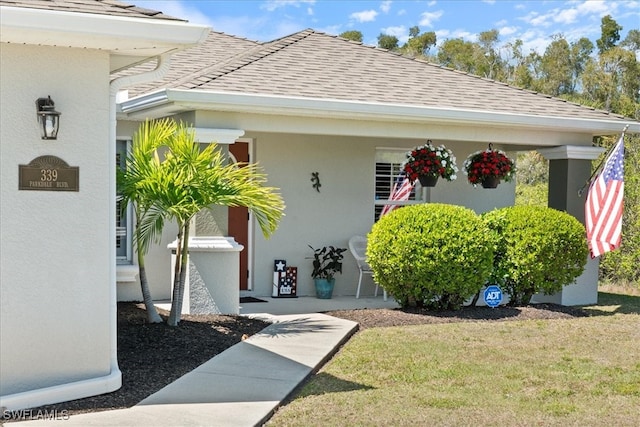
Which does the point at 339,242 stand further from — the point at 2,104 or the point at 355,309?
the point at 2,104

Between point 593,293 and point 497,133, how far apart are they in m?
2.94

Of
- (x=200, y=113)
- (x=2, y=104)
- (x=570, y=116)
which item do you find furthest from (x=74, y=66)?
(x=570, y=116)

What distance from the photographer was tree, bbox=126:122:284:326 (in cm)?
853

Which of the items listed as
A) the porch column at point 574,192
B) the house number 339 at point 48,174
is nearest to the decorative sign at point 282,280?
the porch column at point 574,192

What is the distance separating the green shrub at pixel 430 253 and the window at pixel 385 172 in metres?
2.64

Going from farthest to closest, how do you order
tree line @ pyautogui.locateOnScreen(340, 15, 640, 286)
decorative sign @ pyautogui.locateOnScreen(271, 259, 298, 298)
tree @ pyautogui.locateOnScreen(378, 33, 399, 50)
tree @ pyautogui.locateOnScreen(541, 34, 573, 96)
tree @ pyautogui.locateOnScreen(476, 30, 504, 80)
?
tree @ pyautogui.locateOnScreen(378, 33, 399, 50)
tree @ pyautogui.locateOnScreen(476, 30, 504, 80)
tree @ pyautogui.locateOnScreen(541, 34, 573, 96)
tree line @ pyautogui.locateOnScreen(340, 15, 640, 286)
decorative sign @ pyautogui.locateOnScreen(271, 259, 298, 298)

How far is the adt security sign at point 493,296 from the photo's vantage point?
36.3ft

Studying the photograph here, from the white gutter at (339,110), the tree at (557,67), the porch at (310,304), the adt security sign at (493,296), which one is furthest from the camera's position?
the tree at (557,67)

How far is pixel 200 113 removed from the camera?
981 centimetres

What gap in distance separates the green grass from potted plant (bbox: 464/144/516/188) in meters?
2.77

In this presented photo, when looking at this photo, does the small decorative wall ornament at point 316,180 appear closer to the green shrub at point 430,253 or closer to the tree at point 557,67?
the green shrub at point 430,253

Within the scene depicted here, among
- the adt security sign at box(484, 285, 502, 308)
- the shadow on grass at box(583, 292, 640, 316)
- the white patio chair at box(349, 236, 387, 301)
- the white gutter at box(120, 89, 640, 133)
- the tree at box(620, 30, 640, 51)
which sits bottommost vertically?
the shadow on grass at box(583, 292, 640, 316)

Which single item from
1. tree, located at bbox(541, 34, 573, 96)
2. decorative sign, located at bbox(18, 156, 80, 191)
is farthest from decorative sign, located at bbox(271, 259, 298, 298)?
tree, located at bbox(541, 34, 573, 96)

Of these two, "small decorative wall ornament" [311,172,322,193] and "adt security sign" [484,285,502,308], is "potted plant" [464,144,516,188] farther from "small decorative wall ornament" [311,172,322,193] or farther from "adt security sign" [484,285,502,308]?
"small decorative wall ornament" [311,172,322,193]
